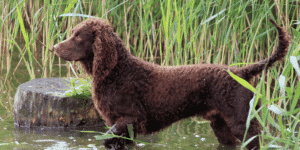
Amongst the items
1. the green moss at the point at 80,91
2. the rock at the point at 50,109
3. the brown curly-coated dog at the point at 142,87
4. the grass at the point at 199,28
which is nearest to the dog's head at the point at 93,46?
the brown curly-coated dog at the point at 142,87

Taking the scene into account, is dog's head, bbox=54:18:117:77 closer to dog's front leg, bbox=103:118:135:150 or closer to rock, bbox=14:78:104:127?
dog's front leg, bbox=103:118:135:150

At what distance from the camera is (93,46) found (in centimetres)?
283

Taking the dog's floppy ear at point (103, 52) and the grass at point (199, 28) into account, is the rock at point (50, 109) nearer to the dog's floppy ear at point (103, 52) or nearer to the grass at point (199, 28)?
the grass at point (199, 28)

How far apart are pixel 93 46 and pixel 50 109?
3.86ft

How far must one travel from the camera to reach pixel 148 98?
9.41 ft

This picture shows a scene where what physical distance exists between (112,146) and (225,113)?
3.04 ft

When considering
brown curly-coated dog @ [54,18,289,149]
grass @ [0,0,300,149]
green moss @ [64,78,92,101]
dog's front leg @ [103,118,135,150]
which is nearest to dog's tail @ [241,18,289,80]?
brown curly-coated dog @ [54,18,289,149]

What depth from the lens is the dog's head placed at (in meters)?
2.78

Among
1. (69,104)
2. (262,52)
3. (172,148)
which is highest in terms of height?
(262,52)

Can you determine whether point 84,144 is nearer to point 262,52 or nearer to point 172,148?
point 172,148

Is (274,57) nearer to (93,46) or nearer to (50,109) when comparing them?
(93,46)

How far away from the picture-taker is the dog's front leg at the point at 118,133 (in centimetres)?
284

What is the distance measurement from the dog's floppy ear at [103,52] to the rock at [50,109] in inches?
38.1

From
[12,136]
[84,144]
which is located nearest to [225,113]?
[84,144]
